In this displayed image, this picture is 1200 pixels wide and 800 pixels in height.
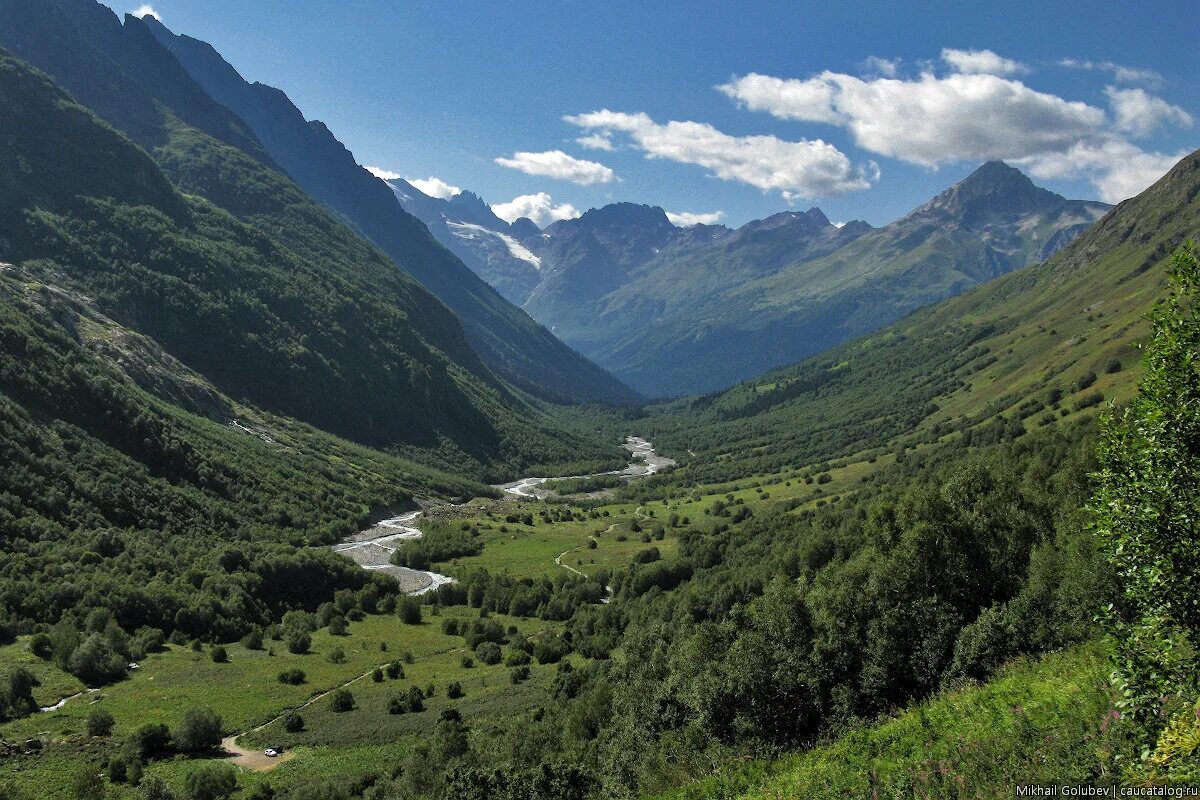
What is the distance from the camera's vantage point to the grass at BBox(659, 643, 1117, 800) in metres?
22.2

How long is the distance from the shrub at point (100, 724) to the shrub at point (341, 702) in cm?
2484

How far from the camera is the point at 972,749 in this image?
2483cm

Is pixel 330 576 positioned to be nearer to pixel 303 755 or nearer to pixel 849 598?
pixel 303 755

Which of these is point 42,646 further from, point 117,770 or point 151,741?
point 117,770

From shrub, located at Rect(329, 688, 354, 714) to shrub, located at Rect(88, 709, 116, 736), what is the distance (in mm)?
24840

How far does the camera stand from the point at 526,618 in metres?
153

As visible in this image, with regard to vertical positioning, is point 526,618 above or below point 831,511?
below

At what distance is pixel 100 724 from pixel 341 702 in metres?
26.9

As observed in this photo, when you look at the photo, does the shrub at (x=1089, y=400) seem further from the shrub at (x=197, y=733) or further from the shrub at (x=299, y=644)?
the shrub at (x=197, y=733)

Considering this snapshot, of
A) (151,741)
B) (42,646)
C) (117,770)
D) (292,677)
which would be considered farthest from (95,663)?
(117,770)

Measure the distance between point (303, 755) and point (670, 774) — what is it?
56652 mm

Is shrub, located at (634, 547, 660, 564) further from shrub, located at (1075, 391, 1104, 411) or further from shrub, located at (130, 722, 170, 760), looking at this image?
shrub, located at (130, 722, 170, 760)

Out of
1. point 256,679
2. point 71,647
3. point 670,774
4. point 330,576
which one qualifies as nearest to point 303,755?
point 256,679

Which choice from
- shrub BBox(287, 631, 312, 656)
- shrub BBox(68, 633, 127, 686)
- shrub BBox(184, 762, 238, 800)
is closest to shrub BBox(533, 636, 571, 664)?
shrub BBox(287, 631, 312, 656)
